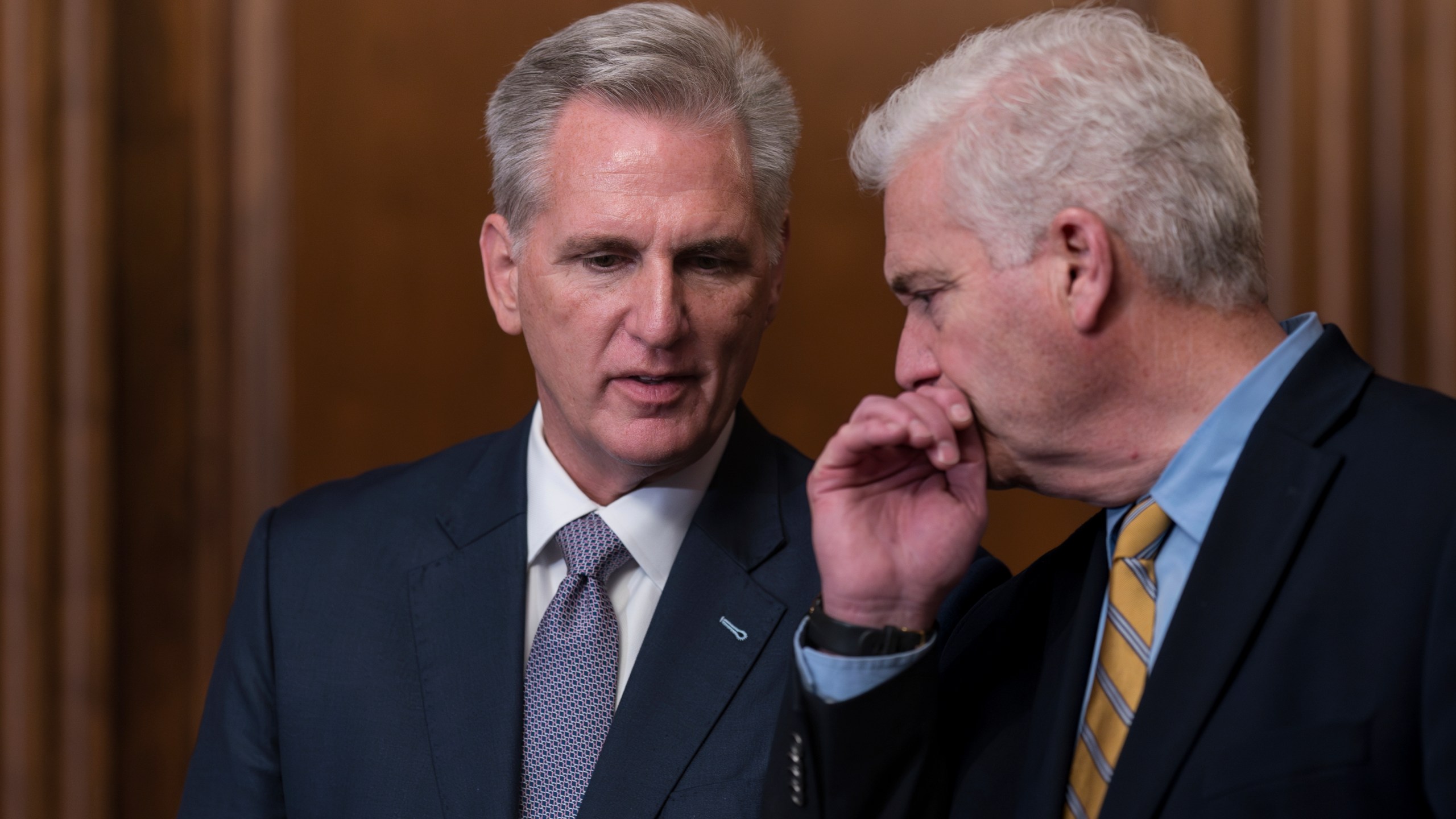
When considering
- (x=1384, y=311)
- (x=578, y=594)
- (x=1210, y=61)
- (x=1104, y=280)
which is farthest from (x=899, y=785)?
(x=1210, y=61)

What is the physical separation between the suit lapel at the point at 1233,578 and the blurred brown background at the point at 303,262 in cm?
146

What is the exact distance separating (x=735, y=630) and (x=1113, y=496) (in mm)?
530

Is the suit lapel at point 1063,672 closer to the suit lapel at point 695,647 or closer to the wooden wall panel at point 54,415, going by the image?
the suit lapel at point 695,647

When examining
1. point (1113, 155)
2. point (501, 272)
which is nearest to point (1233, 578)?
point (1113, 155)

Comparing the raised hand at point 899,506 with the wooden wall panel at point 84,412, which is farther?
the wooden wall panel at point 84,412

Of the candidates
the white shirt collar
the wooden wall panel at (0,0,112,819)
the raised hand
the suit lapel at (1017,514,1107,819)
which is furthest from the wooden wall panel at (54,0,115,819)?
the suit lapel at (1017,514,1107,819)

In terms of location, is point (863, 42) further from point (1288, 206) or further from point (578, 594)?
point (578, 594)

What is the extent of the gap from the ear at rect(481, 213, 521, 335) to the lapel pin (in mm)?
509

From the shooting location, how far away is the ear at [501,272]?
72.9 inches

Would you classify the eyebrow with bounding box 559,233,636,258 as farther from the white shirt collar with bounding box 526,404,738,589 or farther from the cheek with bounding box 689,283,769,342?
the white shirt collar with bounding box 526,404,738,589

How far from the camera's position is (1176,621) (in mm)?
1259

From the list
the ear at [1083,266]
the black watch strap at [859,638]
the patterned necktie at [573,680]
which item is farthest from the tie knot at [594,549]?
the ear at [1083,266]

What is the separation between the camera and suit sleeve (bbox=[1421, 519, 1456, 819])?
42.9 inches

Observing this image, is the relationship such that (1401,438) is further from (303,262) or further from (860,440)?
(303,262)
